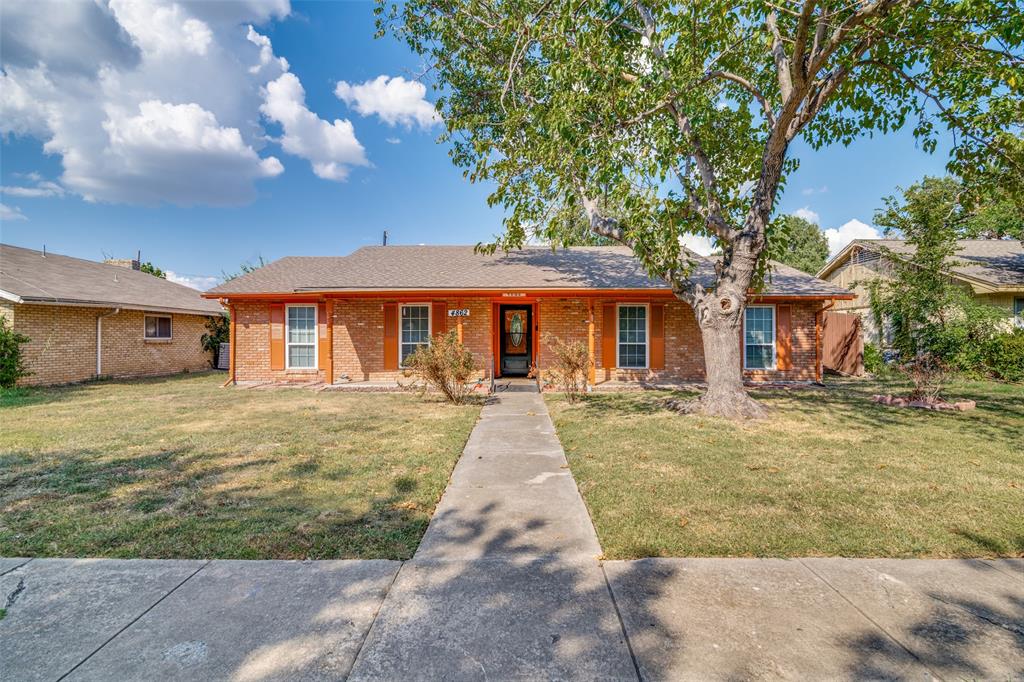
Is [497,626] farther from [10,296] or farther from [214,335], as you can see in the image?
[214,335]

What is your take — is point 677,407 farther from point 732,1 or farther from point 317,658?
point 317,658

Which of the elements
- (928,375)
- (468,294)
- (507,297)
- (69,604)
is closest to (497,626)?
(69,604)

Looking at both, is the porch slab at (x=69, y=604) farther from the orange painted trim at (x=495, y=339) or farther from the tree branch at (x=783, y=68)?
the tree branch at (x=783, y=68)

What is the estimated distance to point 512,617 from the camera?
8.34 ft

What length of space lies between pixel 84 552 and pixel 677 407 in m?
8.61

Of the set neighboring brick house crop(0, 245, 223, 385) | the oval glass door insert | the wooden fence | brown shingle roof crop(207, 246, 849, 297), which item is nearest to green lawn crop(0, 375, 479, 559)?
brown shingle roof crop(207, 246, 849, 297)

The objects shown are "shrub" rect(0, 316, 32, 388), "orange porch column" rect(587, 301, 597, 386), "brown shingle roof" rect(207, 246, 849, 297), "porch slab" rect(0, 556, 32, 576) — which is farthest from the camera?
"brown shingle roof" rect(207, 246, 849, 297)

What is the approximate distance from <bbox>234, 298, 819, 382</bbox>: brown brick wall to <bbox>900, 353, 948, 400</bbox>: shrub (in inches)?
146

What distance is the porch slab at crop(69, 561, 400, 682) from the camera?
7.12 ft

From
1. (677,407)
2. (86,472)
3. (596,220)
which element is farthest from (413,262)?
(86,472)

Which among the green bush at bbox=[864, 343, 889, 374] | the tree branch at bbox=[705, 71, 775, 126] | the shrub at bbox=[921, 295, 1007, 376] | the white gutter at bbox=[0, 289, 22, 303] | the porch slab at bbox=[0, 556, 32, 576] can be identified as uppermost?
the tree branch at bbox=[705, 71, 775, 126]

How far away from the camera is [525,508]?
4.23 metres

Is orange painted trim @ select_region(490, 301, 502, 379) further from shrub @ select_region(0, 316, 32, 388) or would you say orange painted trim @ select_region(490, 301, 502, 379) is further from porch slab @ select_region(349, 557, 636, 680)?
shrub @ select_region(0, 316, 32, 388)

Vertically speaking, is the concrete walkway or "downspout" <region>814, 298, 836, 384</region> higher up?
"downspout" <region>814, 298, 836, 384</region>
